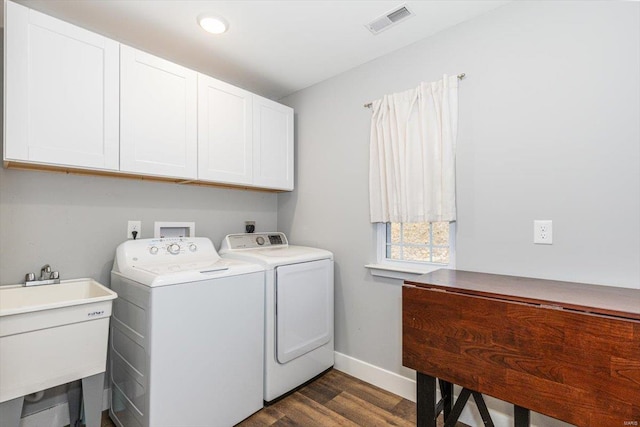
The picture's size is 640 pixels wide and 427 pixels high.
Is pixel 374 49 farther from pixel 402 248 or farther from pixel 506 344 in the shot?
pixel 506 344

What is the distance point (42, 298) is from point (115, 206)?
65cm

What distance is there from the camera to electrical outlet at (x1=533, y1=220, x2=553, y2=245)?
1.57m

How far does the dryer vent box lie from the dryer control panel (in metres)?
0.27

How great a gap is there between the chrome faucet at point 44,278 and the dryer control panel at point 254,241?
1.02m

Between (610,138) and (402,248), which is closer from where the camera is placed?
(610,138)

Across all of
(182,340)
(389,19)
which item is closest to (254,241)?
(182,340)

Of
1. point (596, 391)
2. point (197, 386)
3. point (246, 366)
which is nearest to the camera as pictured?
point (596, 391)

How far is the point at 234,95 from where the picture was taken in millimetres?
2277

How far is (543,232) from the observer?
1.59m

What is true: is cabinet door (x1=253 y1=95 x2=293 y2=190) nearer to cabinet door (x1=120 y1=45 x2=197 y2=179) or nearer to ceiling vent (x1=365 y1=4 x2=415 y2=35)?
cabinet door (x1=120 y1=45 x2=197 y2=179)

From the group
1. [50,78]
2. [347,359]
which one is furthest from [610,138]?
[50,78]

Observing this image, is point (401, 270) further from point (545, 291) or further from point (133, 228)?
point (133, 228)

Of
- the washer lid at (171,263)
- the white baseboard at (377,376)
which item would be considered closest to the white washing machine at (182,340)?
the washer lid at (171,263)

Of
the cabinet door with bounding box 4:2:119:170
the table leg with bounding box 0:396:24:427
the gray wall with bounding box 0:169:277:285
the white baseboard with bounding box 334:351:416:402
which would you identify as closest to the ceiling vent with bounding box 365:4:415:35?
the cabinet door with bounding box 4:2:119:170
